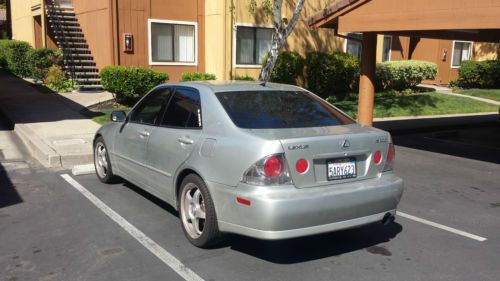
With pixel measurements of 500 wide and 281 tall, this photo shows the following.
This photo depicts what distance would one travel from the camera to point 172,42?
1711 centimetres

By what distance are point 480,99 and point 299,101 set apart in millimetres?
16854

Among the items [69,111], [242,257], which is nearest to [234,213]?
[242,257]

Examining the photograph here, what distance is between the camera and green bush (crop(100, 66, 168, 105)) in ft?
45.9

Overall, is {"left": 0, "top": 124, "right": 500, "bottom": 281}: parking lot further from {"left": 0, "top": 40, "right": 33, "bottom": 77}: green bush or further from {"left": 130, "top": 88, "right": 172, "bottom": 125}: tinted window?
{"left": 0, "top": 40, "right": 33, "bottom": 77}: green bush

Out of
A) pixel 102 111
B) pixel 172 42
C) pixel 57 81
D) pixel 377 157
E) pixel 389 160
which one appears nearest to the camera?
pixel 377 157

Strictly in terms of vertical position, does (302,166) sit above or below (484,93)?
above

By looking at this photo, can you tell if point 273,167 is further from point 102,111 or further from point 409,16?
point 102,111

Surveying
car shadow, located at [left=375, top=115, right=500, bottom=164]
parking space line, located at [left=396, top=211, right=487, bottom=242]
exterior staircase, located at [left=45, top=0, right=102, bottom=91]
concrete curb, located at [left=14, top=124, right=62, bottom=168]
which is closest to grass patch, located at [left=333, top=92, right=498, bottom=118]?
car shadow, located at [left=375, top=115, right=500, bottom=164]

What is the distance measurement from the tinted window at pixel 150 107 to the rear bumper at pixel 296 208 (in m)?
1.63

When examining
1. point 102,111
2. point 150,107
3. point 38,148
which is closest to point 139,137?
point 150,107

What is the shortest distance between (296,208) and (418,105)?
551 inches

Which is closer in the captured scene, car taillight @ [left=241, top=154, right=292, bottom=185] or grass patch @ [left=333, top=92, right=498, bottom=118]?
car taillight @ [left=241, top=154, right=292, bottom=185]

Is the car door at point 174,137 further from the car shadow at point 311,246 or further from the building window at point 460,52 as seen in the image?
the building window at point 460,52

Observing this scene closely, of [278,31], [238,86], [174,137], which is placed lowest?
[174,137]
